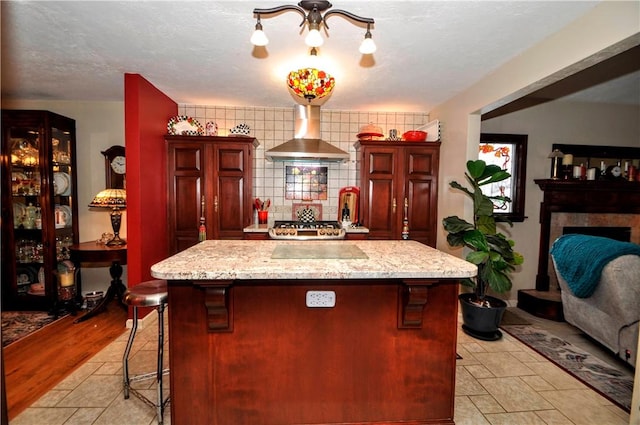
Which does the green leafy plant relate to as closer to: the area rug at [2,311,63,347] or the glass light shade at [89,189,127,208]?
the glass light shade at [89,189,127,208]

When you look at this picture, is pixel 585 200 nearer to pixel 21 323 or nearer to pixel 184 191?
pixel 184 191

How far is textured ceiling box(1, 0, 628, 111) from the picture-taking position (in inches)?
75.5

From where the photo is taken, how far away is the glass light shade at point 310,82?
185cm

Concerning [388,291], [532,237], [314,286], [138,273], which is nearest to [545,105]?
[532,237]

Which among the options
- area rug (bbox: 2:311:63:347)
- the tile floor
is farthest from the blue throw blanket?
area rug (bbox: 2:311:63:347)

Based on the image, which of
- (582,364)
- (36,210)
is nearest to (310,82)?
(582,364)

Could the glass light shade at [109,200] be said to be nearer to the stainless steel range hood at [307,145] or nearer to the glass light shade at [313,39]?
the stainless steel range hood at [307,145]

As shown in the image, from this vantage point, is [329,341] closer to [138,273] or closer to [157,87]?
[138,273]

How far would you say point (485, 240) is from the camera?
2.64 m

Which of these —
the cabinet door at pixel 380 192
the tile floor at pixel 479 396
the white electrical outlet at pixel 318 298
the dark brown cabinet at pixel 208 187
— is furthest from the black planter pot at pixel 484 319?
the dark brown cabinet at pixel 208 187

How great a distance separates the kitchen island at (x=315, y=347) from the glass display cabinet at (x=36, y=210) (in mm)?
2634

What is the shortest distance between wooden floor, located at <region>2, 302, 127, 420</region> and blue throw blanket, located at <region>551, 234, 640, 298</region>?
3950 mm

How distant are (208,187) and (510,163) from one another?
3647mm

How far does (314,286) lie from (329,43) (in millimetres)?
1810
